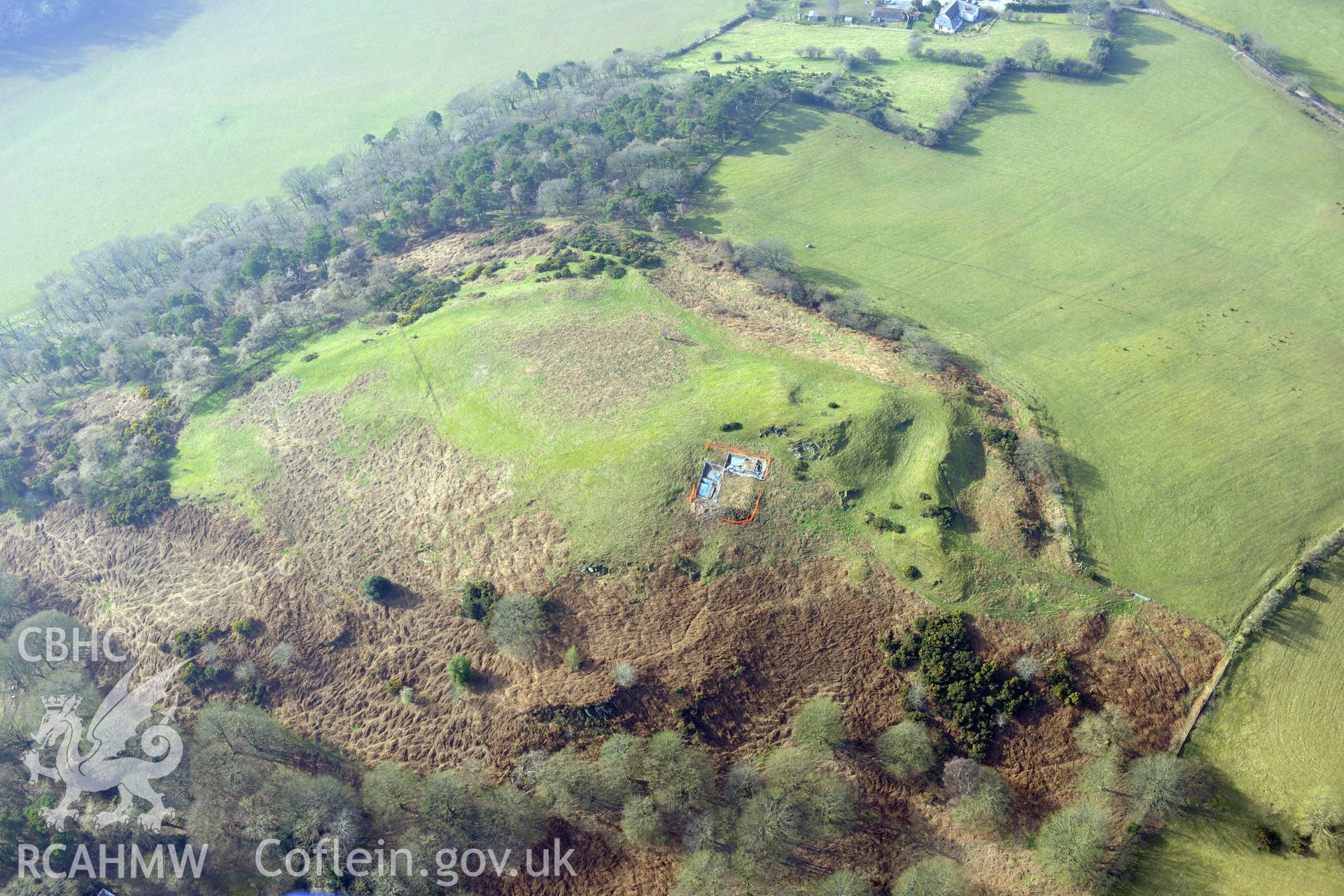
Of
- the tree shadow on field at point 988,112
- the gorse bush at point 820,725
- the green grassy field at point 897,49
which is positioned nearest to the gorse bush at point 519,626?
the gorse bush at point 820,725

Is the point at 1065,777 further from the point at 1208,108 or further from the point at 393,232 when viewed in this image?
the point at 1208,108

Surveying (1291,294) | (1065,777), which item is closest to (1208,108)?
(1291,294)

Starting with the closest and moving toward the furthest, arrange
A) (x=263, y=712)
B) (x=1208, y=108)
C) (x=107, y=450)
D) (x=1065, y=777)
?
(x=1065, y=777)
(x=263, y=712)
(x=107, y=450)
(x=1208, y=108)

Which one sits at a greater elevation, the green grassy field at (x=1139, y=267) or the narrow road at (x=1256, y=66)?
the narrow road at (x=1256, y=66)

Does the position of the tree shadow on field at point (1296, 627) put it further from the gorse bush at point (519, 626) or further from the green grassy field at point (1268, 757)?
the gorse bush at point (519, 626)

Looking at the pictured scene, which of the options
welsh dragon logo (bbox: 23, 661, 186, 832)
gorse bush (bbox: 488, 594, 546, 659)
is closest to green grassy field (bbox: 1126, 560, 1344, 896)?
gorse bush (bbox: 488, 594, 546, 659)
